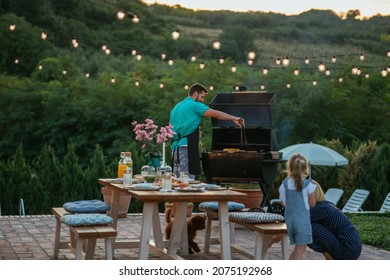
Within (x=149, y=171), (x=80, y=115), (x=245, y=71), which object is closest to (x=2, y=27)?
(x=80, y=115)

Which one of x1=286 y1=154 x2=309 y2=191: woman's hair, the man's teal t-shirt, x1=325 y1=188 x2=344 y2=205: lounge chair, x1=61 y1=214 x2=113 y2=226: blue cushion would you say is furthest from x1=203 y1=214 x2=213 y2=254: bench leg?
x1=325 y1=188 x2=344 y2=205: lounge chair

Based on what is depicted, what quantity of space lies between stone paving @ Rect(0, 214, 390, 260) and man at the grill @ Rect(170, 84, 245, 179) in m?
0.85

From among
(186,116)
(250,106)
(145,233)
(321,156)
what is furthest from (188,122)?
(321,156)

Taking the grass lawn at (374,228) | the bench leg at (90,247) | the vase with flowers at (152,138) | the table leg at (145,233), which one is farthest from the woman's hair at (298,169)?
the grass lawn at (374,228)

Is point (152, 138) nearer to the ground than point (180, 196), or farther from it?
farther from it

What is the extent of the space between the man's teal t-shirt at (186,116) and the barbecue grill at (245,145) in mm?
1116

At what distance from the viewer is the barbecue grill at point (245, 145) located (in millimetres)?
7848

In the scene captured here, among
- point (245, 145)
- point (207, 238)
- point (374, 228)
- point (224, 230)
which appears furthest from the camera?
point (245, 145)

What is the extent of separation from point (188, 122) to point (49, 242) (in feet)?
5.43

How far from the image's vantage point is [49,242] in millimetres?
6797

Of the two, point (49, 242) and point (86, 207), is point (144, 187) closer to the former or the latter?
point (86, 207)

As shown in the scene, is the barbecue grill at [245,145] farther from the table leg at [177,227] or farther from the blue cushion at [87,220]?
the blue cushion at [87,220]

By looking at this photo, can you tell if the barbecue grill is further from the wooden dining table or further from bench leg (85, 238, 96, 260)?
bench leg (85, 238, 96, 260)
